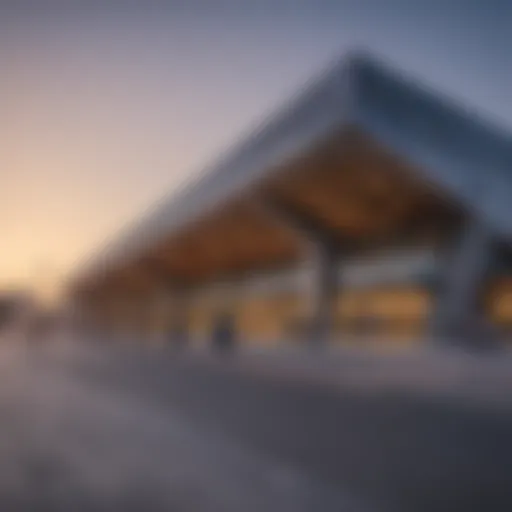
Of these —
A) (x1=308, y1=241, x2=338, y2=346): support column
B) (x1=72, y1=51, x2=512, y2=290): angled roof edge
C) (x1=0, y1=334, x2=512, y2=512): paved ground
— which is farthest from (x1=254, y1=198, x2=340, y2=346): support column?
(x1=0, y1=334, x2=512, y2=512): paved ground

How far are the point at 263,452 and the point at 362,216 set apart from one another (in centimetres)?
923

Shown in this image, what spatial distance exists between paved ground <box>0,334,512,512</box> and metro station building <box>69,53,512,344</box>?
8.70 ft

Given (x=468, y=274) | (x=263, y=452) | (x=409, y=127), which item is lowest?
(x=263, y=452)

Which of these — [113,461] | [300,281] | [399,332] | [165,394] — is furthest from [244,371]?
[300,281]

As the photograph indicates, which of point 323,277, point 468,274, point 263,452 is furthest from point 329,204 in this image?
point 263,452

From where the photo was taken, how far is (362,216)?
11734mm

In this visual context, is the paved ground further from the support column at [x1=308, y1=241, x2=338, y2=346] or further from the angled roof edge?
the support column at [x1=308, y1=241, x2=338, y2=346]

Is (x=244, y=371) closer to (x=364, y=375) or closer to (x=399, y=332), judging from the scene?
(x=364, y=375)

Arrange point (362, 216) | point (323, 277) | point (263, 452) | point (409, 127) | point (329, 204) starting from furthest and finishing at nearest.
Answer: point (323, 277) → point (362, 216) → point (329, 204) → point (409, 127) → point (263, 452)

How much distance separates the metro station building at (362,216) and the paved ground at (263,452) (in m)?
2.65

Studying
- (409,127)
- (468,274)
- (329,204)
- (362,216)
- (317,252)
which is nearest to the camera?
(409,127)

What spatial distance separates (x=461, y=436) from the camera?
2.43 metres

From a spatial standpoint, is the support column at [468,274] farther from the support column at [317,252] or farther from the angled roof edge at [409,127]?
the support column at [317,252]

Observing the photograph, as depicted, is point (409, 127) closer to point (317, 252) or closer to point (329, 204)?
point (329, 204)
